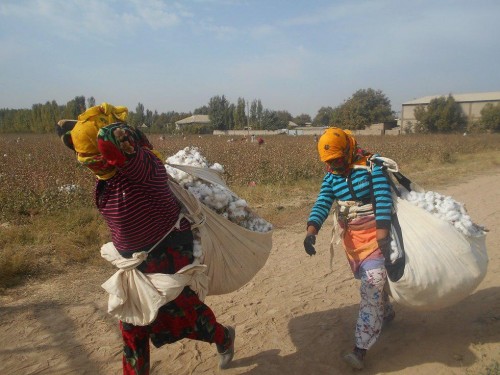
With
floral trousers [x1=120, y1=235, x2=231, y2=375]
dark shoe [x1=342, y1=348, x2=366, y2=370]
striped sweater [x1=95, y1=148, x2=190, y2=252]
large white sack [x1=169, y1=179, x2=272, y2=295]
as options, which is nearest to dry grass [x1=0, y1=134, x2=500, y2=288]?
floral trousers [x1=120, y1=235, x2=231, y2=375]

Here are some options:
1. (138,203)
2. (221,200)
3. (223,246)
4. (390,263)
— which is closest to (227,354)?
(223,246)

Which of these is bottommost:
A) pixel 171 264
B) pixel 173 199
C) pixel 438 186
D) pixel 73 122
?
pixel 438 186

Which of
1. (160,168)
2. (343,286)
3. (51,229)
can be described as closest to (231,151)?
(51,229)

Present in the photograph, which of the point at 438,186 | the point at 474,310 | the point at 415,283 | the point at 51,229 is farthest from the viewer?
the point at 438,186

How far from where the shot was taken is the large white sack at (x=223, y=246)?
239cm

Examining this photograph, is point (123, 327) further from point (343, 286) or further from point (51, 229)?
point (51, 229)

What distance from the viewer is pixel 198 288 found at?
2.32 m

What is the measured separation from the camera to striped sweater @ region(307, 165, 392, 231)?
2596mm

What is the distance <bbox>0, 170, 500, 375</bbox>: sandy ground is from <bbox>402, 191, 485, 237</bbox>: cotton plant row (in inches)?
34.1

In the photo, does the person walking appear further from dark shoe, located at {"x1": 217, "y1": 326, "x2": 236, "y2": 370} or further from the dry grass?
the dry grass

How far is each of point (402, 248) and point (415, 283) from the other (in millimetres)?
227

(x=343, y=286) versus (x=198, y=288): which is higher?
(x=198, y=288)

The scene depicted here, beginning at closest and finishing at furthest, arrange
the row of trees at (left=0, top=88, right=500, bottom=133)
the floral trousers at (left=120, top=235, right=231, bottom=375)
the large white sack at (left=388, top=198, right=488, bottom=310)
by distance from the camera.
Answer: the floral trousers at (left=120, top=235, right=231, bottom=375), the large white sack at (left=388, top=198, right=488, bottom=310), the row of trees at (left=0, top=88, right=500, bottom=133)

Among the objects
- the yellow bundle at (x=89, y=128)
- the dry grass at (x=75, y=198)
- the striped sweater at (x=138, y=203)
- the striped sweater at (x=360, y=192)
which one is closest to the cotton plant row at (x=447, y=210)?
the striped sweater at (x=360, y=192)
